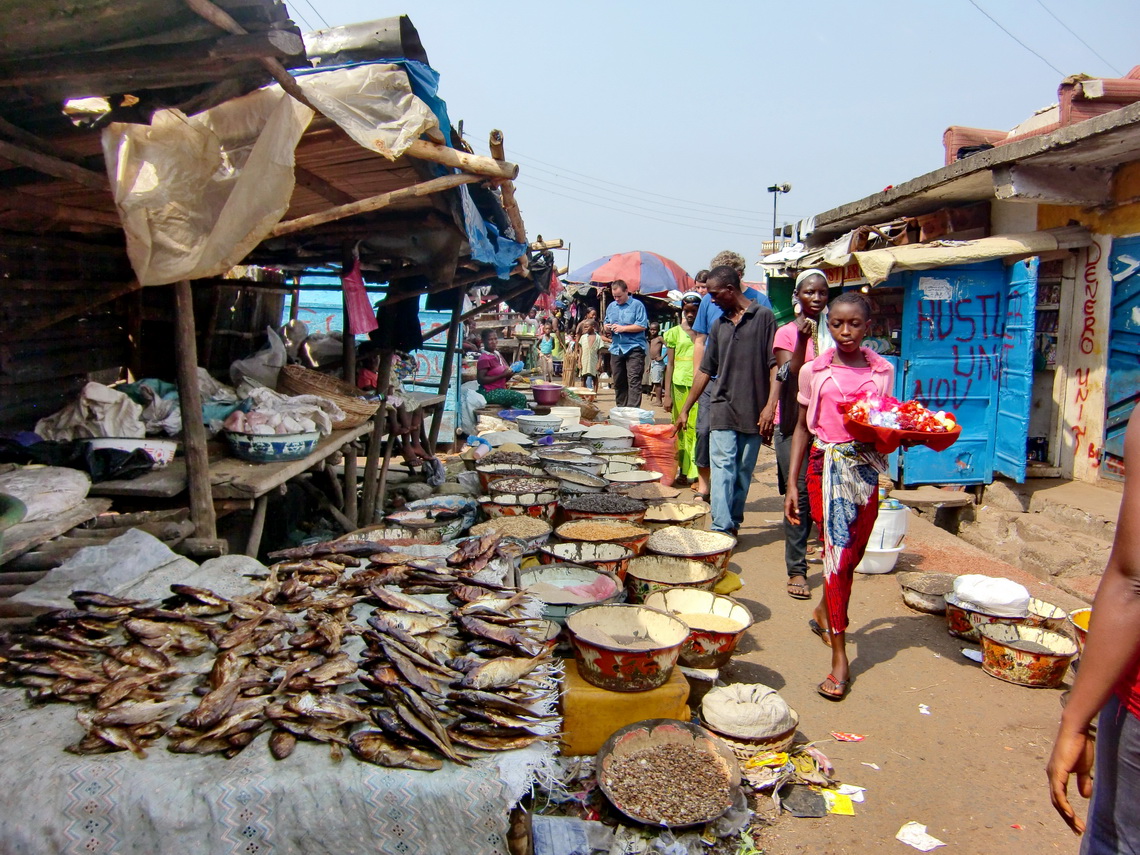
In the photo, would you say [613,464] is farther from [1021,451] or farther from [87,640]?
[87,640]

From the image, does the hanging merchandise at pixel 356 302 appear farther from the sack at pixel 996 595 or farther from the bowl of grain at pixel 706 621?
the sack at pixel 996 595

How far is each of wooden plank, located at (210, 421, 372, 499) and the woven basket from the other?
2.81 ft

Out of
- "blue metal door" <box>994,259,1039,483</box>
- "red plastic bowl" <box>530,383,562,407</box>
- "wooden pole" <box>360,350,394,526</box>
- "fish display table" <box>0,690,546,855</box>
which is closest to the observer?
"fish display table" <box>0,690,546,855</box>

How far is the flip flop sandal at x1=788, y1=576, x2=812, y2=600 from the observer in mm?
5219

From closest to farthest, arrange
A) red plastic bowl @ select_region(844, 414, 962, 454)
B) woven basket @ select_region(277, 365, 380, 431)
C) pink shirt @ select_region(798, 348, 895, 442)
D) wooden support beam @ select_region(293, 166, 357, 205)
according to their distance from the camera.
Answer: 1. red plastic bowl @ select_region(844, 414, 962, 454)
2. pink shirt @ select_region(798, 348, 895, 442)
3. wooden support beam @ select_region(293, 166, 357, 205)
4. woven basket @ select_region(277, 365, 380, 431)

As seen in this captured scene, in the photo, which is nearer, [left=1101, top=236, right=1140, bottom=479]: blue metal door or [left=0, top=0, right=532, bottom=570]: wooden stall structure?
[left=0, top=0, right=532, bottom=570]: wooden stall structure

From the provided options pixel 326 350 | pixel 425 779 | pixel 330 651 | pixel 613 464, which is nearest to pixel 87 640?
pixel 330 651

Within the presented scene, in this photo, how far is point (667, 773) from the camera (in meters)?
2.88

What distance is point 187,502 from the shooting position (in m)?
4.27

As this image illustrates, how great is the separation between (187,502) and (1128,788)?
4.42 metres

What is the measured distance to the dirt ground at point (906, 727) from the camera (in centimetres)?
287

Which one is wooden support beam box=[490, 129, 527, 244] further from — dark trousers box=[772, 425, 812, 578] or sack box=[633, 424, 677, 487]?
dark trousers box=[772, 425, 812, 578]

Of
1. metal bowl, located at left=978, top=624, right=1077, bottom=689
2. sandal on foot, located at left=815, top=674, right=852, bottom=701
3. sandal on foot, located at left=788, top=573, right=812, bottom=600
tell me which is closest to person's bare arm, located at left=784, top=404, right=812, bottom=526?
sandal on foot, located at left=815, top=674, right=852, bottom=701

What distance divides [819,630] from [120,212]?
4287 millimetres
